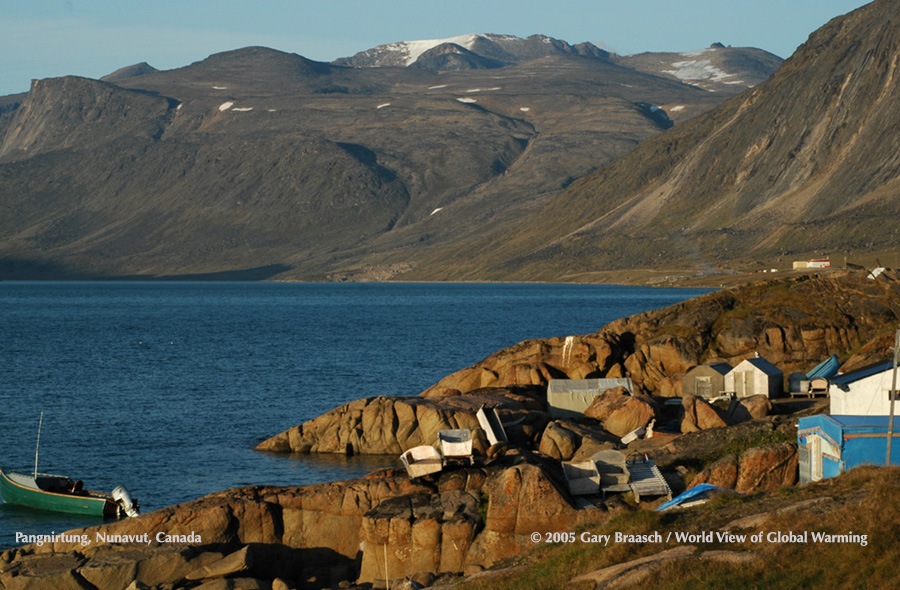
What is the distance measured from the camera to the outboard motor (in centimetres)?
3459

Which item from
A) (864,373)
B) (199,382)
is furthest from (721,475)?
(199,382)

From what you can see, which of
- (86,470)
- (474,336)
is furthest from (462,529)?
(474,336)

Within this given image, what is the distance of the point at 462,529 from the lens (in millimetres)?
25562

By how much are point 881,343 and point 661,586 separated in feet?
122

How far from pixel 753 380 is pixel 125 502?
94.8 ft

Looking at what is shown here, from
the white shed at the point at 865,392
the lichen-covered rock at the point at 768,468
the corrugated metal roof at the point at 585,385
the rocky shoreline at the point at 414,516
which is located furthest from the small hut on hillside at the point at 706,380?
the lichen-covered rock at the point at 768,468

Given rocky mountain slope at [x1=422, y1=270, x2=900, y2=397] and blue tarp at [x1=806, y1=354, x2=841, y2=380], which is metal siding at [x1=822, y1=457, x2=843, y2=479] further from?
rocky mountain slope at [x1=422, y1=270, x2=900, y2=397]

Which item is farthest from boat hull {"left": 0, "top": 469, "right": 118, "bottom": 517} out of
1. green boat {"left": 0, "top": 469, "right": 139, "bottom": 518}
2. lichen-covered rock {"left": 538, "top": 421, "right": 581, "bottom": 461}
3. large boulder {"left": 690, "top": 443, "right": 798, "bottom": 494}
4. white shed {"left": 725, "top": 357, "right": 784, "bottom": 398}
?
white shed {"left": 725, "top": 357, "right": 784, "bottom": 398}

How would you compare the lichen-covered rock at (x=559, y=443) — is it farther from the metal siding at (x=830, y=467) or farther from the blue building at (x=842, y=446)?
the metal siding at (x=830, y=467)

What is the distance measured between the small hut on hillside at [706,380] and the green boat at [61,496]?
27382 mm

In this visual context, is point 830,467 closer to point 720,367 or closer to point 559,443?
point 559,443

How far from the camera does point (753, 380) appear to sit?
47.8 m

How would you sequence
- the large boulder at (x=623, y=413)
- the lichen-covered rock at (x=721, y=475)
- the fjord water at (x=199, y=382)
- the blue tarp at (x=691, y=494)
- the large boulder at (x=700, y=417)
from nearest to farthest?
the blue tarp at (x=691, y=494) < the lichen-covered rock at (x=721, y=475) < the large boulder at (x=700, y=417) < the large boulder at (x=623, y=413) < the fjord water at (x=199, y=382)

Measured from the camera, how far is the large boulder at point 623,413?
4081 centimetres
